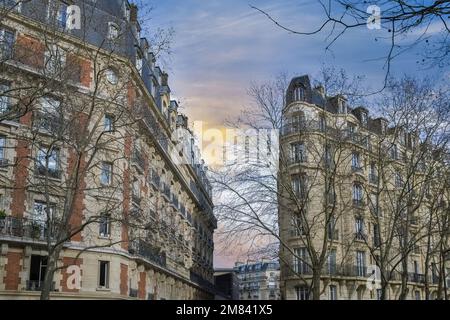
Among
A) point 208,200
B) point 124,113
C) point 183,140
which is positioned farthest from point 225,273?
point 124,113

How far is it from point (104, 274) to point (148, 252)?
6.59m

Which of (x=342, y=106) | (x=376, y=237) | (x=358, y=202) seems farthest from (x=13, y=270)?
(x=358, y=202)

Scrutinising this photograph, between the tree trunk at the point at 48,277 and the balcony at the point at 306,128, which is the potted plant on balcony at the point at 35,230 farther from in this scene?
the balcony at the point at 306,128

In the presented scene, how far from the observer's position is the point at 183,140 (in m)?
51.9

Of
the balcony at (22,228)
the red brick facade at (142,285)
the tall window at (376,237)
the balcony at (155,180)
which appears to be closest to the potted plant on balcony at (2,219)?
the balcony at (22,228)

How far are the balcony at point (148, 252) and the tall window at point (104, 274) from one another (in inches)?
95.4

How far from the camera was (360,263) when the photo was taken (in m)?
40.9

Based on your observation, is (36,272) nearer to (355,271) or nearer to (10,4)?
(10,4)

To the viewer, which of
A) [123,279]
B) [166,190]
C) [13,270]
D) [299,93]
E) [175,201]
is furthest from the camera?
[175,201]

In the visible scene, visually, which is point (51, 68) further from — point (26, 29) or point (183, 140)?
point (183, 140)

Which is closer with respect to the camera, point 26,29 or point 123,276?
point 26,29
